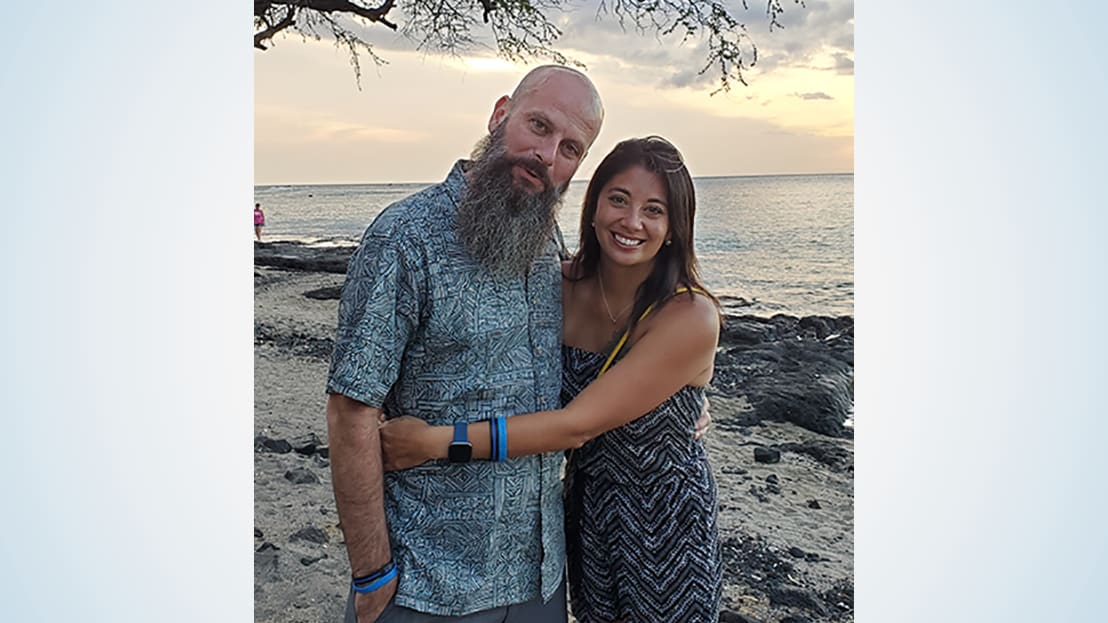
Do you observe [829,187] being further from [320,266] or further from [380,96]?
[320,266]

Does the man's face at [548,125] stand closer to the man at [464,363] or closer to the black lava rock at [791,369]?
Answer: the man at [464,363]

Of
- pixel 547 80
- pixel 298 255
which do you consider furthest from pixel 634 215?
pixel 298 255

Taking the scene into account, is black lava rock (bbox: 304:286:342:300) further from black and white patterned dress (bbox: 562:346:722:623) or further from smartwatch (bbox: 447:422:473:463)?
smartwatch (bbox: 447:422:473:463)

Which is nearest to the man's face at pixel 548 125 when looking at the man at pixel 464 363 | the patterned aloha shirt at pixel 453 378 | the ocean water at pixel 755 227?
the man at pixel 464 363

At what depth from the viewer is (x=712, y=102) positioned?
303cm

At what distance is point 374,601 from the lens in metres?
1.77

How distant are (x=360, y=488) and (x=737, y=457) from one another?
6.27 feet

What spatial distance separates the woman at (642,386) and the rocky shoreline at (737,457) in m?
1.26

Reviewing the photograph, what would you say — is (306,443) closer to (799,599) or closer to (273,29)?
(273,29)

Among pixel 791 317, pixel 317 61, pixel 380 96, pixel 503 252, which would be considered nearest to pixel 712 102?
pixel 791 317

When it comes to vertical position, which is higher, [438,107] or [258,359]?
[438,107]
